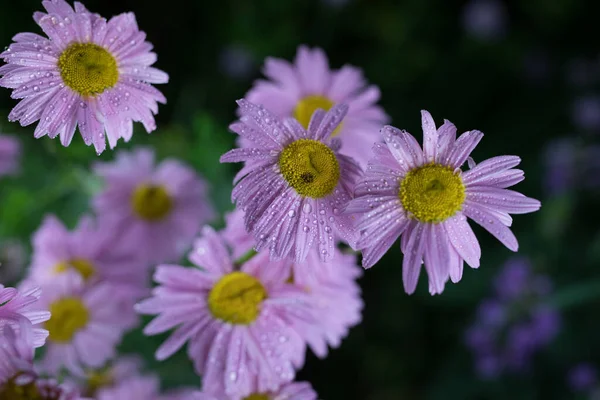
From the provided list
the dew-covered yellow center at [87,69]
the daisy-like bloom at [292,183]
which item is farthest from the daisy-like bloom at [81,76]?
the daisy-like bloom at [292,183]

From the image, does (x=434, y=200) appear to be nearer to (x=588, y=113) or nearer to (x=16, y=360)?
(x=16, y=360)

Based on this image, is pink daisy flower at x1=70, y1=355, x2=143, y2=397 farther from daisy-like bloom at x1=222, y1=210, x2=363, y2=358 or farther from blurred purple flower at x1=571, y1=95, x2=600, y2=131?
blurred purple flower at x1=571, y1=95, x2=600, y2=131

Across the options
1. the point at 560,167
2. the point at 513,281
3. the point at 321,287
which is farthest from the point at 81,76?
the point at 560,167

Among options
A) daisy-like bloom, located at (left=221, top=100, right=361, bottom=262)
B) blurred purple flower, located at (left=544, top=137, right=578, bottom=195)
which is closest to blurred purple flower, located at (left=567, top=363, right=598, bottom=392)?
blurred purple flower, located at (left=544, top=137, right=578, bottom=195)

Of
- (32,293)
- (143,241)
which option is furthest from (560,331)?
(32,293)

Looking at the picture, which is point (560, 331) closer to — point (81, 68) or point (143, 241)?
point (143, 241)

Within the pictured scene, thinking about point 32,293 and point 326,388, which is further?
point 326,388
